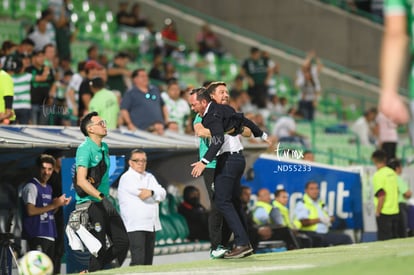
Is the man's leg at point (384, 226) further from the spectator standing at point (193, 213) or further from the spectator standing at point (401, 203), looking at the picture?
the spectator standing at point (193, 213)

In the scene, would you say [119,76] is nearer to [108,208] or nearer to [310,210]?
[310,210]

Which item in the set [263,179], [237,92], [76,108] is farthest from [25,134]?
[237,92]

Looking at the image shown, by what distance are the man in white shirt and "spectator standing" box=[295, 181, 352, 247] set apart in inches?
180

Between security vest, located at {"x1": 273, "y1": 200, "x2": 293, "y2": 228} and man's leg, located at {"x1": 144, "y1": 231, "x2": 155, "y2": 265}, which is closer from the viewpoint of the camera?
man's leg, located at {"x1": 144, "y1": 231, "x2": 155, "y2": 265}

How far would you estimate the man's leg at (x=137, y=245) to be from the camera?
535 inches

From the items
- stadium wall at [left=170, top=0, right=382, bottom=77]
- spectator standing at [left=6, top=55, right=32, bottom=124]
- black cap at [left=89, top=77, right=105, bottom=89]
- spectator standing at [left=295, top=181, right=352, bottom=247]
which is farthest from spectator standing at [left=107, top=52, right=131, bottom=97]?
stadium wall at [left=170, top=0, right=382, bottom=77]

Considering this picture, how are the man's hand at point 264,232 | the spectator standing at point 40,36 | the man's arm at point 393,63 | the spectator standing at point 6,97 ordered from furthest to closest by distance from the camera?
the spectator standing at point 40,36, the man's hand at point 264,232, the spectator standing at point 6,97, the man's arm at point 393,63

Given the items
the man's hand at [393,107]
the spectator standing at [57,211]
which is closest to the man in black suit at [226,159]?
the spectator standing at [57,211]


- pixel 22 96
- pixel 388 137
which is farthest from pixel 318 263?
pixel 388 137

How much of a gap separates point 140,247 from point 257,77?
12.6 metres

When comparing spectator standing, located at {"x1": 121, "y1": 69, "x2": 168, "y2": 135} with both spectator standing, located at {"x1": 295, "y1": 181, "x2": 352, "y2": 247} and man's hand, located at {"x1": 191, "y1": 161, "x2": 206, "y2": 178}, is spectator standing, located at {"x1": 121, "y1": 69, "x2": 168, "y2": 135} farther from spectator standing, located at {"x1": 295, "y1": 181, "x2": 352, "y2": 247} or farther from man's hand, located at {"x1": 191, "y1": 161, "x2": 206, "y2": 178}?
man's hand, located at {"x1": 191, "y1": 161, "x2": 206, "y2": 178}

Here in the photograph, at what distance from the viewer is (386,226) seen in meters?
17.6

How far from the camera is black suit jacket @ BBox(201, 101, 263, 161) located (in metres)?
12.0

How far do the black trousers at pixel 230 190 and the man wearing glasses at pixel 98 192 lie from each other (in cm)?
116
